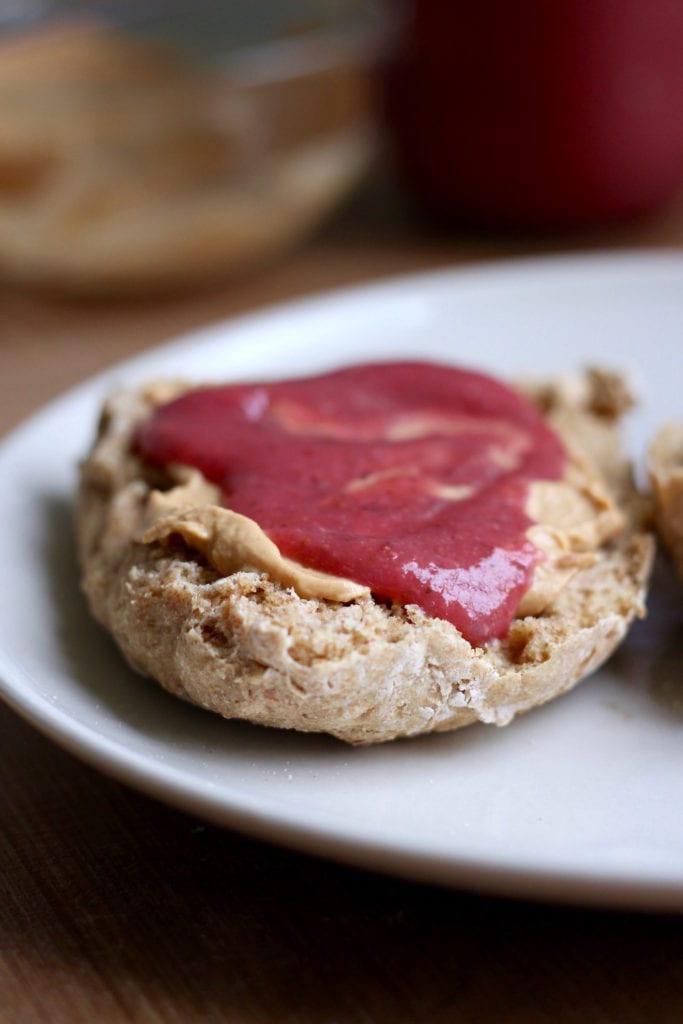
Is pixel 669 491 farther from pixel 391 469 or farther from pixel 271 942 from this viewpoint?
pixel 271 942

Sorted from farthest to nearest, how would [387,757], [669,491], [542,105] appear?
[542,105] < [669,491] < [387,757]

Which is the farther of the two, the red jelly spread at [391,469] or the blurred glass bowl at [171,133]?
the blurred glass bowl at [171,133]

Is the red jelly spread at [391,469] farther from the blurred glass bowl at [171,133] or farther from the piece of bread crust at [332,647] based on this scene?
the blurred glass bowl at [171,133]

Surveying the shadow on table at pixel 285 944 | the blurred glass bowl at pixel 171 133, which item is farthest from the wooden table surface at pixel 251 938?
the blurred glass bowl at pixel 171 133

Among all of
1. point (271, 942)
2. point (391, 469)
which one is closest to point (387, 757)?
point (271, 942)

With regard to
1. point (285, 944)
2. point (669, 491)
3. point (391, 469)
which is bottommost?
point (285, 944)

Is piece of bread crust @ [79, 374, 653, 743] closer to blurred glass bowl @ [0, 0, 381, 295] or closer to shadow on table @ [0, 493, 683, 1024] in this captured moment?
shadow on table @ [0, 493, 683, 1024]

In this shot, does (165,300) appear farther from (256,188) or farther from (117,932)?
(117,932)
